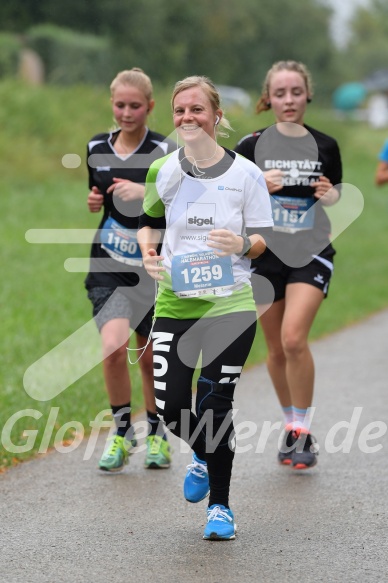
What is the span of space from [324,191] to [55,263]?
944 cm

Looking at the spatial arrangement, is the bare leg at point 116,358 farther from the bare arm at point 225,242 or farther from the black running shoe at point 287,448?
the bare arm at point 225,242

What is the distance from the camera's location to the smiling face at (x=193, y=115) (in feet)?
17.2

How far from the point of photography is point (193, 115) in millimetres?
5238

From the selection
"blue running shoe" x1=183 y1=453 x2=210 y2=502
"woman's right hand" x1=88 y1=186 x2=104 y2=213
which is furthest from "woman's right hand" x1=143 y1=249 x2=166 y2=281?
"woman's right hand" x1=88 y1=186 x2=104 y2=213

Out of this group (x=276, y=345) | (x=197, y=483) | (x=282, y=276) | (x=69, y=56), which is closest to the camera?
(x=197, y=483)

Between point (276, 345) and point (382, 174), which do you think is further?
point (382, 174)

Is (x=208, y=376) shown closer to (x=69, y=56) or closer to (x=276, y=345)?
(x=276, y=345)

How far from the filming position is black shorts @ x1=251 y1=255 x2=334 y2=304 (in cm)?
671

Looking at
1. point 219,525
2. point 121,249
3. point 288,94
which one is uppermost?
point 288,94

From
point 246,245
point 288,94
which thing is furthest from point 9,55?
point 246,245

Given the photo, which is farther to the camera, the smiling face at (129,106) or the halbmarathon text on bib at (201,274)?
the smiling face at (129,106)

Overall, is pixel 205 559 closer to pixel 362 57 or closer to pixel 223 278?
pixel 223 278

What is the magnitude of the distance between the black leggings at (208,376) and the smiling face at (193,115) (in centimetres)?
86

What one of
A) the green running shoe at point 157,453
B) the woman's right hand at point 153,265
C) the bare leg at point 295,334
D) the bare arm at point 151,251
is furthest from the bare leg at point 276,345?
the woman's right hand at point 153,265
